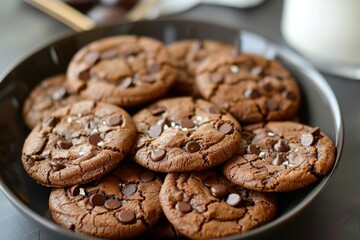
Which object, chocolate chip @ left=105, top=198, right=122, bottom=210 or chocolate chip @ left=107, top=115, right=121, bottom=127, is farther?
chocolate chip @ left=107, top=115, right=121, bottom=127

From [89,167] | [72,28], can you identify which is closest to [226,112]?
[89,167]

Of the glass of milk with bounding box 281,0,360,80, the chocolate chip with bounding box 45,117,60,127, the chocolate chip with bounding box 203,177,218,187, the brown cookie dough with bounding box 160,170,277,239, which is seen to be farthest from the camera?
the glass of milk with bounding box 281,0,360,80

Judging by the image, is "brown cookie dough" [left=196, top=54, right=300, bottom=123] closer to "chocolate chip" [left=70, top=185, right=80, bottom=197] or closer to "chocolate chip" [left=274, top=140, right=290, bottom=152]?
"chocolate chip" [left=274, top=140, right=290, bottom=152]

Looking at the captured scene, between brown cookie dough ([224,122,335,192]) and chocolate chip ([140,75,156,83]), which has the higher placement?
chocolate chip ([140,75,156,83])

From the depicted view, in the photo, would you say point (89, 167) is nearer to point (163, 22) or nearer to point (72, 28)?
point (163, 22)

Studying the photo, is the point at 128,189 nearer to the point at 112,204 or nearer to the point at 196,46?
the point at 112,204

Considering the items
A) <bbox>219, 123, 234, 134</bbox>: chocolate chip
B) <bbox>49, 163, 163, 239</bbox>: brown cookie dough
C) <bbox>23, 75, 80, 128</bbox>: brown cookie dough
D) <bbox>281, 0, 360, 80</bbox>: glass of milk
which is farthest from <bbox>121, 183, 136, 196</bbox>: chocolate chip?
<bbox>281, 0, 360, 80</bbox>: glass of milk

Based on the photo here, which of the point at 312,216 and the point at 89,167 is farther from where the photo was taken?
the point at 312,216
